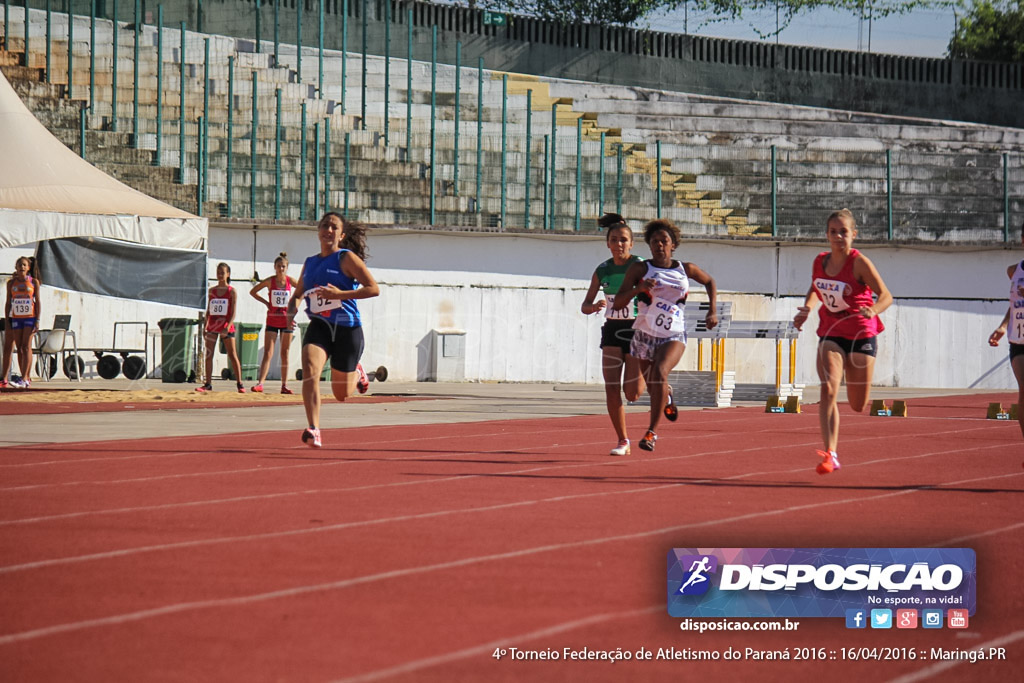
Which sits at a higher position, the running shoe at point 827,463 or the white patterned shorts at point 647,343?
the white patterned shorts at point 647,343

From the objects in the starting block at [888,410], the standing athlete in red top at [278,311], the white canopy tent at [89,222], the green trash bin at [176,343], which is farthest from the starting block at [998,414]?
the green trash bin at [176,343]

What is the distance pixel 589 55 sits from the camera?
3925 cm

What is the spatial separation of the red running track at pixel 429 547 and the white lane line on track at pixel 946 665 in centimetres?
1

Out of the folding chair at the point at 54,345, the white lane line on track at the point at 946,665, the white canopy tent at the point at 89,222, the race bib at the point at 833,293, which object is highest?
the white canopy tent at the point at 89,222

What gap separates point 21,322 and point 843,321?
47.5ft

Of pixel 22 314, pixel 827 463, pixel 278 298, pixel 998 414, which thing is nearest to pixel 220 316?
pixel 278 298

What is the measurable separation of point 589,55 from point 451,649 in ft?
119

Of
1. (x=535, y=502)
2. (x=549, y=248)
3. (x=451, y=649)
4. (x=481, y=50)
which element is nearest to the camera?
(x=451, y=649)

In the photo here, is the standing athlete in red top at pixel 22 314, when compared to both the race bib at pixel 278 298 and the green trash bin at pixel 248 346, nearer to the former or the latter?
the race bib at pixel 278 298

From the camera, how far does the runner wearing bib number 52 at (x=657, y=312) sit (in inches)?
444

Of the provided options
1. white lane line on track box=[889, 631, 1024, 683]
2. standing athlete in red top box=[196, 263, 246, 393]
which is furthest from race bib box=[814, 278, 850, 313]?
standing athlete in red top box=[196, 263, 246, 393]

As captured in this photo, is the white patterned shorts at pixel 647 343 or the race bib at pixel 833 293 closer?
the race bib at pixel 833 293

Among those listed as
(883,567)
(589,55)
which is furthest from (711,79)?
(883,567)

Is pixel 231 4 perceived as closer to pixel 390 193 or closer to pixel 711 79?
pixel 390 193
